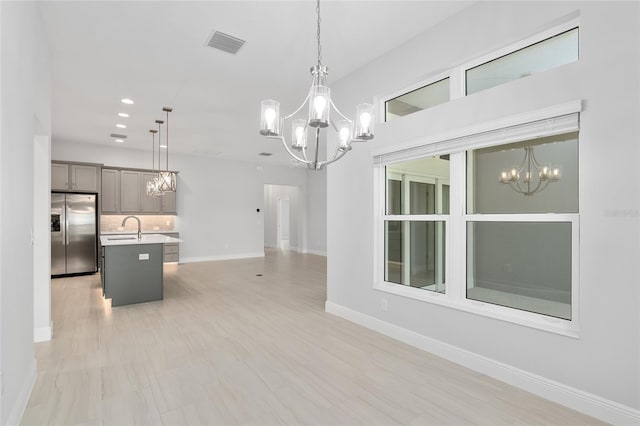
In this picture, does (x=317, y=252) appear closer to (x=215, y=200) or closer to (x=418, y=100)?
(x=215, y=200)

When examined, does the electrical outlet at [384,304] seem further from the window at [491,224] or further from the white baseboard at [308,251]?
the white baseboard at [308,251]

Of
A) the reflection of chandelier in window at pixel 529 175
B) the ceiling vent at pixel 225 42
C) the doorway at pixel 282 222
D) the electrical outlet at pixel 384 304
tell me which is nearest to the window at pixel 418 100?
the reflection of chandelier in window at pixel 529 175

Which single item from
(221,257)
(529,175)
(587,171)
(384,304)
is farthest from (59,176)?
(587,171)

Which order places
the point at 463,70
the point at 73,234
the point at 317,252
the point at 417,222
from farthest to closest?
the point at 317,252 < the point at 73,234 < the point at 417,222 < the point at 463,70

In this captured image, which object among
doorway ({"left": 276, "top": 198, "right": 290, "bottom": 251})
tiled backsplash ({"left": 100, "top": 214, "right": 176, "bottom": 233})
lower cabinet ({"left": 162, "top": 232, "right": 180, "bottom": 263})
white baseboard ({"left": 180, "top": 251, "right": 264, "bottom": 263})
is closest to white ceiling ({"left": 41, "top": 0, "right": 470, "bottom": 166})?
tiled backsplash ({"left": 100, "top": 214, "right": 176, "bottom": 233})

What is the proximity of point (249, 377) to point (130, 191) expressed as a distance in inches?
277

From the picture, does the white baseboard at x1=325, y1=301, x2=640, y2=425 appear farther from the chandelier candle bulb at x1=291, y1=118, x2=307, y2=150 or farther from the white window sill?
the chandelier candle bulb at x1=291, y1=118, x2=307, y2=150

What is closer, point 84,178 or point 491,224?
point 491,224

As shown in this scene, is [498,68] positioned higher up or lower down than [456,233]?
higher up

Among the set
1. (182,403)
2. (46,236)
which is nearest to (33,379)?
(182,403)

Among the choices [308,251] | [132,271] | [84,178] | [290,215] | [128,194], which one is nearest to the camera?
[132,271]

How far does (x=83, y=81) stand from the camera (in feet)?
13.7

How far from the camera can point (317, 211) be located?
35.6 feet

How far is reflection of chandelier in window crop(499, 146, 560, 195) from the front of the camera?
236 centimetres
